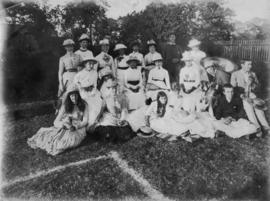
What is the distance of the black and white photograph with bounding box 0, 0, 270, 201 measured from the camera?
13.0 ft

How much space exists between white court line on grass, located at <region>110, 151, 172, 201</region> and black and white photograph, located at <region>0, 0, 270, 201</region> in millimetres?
21

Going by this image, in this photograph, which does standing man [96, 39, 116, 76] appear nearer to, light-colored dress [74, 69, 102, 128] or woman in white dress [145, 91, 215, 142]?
light-colored dress [74, 69, 102, 128]

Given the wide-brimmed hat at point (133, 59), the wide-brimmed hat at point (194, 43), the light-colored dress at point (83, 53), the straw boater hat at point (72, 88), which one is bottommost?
the straw boater hat at point (72, 88)

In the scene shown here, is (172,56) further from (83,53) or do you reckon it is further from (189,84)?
(83,53)

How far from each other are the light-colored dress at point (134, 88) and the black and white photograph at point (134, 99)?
0.02 metres

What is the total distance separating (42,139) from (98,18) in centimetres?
A: 260

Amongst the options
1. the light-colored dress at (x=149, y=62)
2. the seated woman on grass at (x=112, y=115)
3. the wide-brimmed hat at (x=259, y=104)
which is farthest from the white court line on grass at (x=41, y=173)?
the wide-brimmed hat at (x=259, y=104)

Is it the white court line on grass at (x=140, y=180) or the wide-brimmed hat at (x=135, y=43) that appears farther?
the wide-brimmed hat at (x=135, y=43)

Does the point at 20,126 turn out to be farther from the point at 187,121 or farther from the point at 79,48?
the point at 187,121

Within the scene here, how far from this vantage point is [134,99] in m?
5.34

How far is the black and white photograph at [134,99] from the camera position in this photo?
3953 millimetres

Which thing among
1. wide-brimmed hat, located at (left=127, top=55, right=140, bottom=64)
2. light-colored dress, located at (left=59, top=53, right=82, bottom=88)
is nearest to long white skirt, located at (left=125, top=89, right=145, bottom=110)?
wide-brimmed hat, located at (left=127, top=55, right=140, bottom=64)

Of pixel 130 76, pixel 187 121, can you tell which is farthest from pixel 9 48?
pixel 187 121

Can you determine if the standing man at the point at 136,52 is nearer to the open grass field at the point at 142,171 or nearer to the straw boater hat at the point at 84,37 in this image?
the straw boater hat at the point at 84,37
